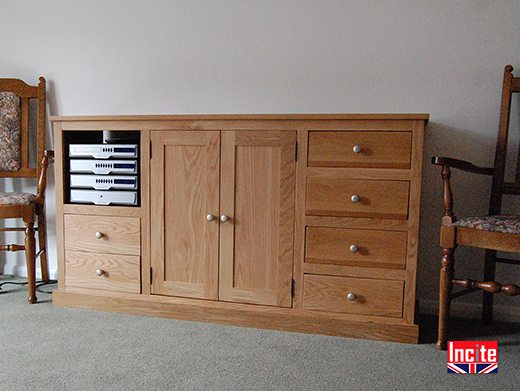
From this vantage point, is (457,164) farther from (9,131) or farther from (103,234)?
(9,131)

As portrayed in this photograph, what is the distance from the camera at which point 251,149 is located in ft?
5.08

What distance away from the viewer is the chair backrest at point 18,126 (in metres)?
2.08

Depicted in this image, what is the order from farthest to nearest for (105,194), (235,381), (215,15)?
(215,15) < (105,194) < (235,381)

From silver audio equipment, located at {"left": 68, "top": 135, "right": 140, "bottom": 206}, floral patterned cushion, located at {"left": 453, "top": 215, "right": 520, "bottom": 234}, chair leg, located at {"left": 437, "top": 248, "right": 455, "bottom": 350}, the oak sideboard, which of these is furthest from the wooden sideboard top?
chair leg, located at {"left": 437, "top": 248, "right": 455, "bottom": 350}

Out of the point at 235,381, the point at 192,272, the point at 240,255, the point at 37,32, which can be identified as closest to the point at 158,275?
the point at 192,272

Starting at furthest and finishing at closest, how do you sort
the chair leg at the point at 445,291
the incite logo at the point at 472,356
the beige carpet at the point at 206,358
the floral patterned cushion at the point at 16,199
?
the floral patterned cushion at the point at 16,199
the chair leg at the point at 445,291
the incite logo at the point at 472,356
the beige carpet at the point at 206,358

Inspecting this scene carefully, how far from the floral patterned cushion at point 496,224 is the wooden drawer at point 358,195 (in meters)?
0.21

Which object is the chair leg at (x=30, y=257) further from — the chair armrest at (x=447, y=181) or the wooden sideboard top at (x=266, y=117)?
the chair armrest at (x=447, y=181)

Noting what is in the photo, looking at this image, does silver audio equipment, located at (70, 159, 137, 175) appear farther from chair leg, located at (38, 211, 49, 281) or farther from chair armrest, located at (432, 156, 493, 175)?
chair armrest, located at (432, 156, 493, 175)

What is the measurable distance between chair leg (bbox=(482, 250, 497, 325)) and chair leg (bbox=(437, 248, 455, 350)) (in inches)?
12.6

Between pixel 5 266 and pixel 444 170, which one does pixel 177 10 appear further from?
pixel 5 266

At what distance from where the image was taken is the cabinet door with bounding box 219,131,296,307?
1.53 metres

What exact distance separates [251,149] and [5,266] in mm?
1820

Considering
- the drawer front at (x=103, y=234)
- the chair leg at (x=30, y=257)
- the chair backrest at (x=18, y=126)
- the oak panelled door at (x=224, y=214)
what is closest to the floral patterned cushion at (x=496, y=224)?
the oak panelled door at (x=224, y=214)
